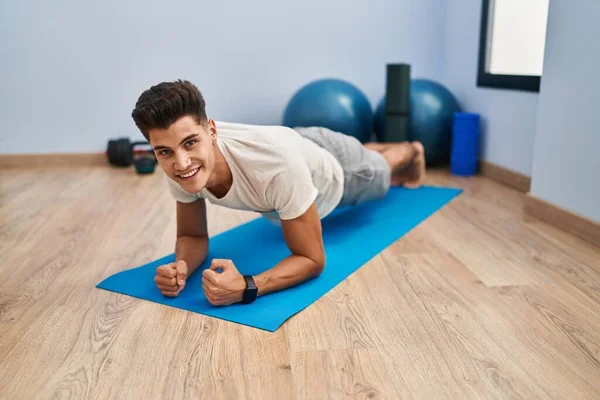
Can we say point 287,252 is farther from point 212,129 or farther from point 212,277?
point 212,129

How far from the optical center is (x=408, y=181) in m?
3.04

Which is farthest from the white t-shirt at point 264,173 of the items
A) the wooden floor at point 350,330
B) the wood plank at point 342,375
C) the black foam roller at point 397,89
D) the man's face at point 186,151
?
the black foam roller at point 397,89

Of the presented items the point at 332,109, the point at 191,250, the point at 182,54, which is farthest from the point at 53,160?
the point at 191,250

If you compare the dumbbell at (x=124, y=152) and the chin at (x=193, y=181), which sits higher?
the chin at (x=193, y=181)

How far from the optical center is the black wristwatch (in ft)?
5.16

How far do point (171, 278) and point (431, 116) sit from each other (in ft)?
7.51

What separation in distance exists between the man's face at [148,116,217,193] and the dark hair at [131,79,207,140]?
0.06 feet

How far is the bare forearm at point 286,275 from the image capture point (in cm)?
163

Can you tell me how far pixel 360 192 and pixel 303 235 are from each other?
689 millimetres

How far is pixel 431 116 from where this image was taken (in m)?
3.37

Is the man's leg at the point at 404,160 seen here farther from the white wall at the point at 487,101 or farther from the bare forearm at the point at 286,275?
the bare forearm at the point at 286,275

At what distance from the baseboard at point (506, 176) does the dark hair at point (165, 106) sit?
84.9 inches

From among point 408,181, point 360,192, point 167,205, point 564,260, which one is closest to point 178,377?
point 360,192

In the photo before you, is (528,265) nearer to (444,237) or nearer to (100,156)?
(444,237)
